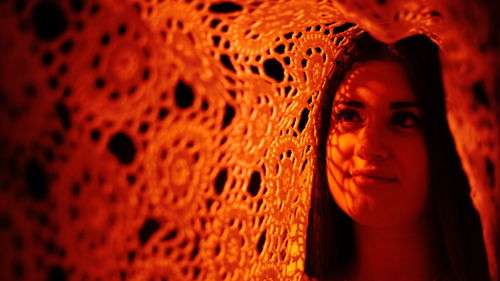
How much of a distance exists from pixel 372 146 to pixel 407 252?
255 millimetres

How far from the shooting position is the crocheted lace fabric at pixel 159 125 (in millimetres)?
365

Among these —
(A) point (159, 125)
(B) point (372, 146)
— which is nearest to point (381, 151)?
(B) point (372, 146)

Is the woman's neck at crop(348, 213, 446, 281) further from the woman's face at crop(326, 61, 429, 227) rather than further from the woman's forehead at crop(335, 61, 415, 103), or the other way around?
the woman's forehead at crop(335, 61, 415, 103)

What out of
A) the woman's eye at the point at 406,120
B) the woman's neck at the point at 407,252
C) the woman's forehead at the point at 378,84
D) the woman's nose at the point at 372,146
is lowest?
the woman's neck at the point at 407,252

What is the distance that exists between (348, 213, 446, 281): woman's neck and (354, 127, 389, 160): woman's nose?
18 centimetres

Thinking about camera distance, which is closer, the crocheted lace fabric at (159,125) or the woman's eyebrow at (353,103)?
the crocheted lace fabric at (159,125)

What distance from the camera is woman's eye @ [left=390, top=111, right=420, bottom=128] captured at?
71 cm

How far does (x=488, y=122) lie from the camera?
1.45 ft

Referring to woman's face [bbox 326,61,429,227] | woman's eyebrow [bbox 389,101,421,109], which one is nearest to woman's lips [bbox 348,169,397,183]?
woman's face [bbox 326,61,429,227]

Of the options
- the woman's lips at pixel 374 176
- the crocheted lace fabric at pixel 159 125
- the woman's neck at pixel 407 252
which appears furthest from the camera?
the woman's neck at pixel 407 252

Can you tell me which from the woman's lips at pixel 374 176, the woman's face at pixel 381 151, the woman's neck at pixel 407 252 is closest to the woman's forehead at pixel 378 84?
the woman's face at pixel 381 151

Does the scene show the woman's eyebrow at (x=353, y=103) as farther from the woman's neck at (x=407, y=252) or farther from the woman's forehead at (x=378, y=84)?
the woman's neck at (x=407, y=252)

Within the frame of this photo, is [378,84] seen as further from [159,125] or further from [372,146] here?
[159,125]

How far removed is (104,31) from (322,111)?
501 millimetres
